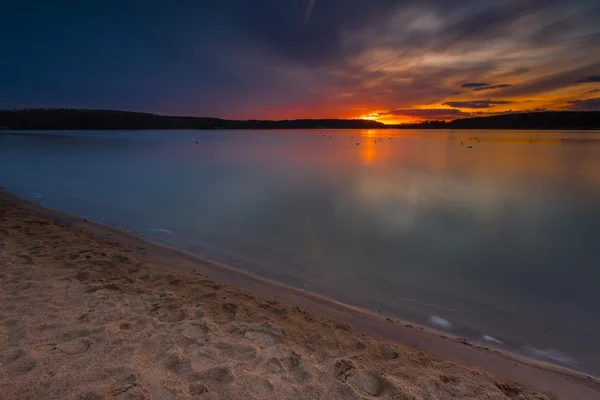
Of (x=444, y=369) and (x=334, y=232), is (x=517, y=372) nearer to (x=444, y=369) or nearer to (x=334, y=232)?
(x=444, y=369)

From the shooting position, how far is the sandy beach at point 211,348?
8.99ft

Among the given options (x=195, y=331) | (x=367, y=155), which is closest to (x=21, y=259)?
(x=195, y=331)

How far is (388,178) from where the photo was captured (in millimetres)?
19312

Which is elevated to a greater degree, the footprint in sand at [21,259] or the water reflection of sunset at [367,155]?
the footprint in sand at [21,259]

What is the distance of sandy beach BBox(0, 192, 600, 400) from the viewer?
2.74m

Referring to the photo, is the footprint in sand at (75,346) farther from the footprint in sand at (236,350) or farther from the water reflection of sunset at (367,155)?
the water reflection of sunset at (367,155)

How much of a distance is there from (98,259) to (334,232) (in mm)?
5502

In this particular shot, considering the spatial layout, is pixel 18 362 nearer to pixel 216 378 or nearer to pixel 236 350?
pixel 216 378

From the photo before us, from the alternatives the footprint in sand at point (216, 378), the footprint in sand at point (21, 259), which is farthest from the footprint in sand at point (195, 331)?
the footprint in sand at point (21, 259)

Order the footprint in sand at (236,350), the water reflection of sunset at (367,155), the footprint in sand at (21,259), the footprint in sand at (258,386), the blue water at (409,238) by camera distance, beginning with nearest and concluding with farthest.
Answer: the footprint in sand at (258,386) < the footprint in sand at (236,350) < the blue water at (409,238) < the footprint in sand at (21,259) < the water reflection of sunset at (367,155)

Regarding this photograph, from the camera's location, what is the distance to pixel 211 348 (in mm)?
3262

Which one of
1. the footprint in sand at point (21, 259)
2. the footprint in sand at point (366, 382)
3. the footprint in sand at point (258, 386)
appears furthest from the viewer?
the footprint in sand at point (21, 259)

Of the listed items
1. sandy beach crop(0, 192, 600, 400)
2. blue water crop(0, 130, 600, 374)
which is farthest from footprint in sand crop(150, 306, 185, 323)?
blue water crop(0, 130, 600, 374)

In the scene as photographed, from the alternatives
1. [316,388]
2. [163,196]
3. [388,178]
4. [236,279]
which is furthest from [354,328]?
[388,178]
